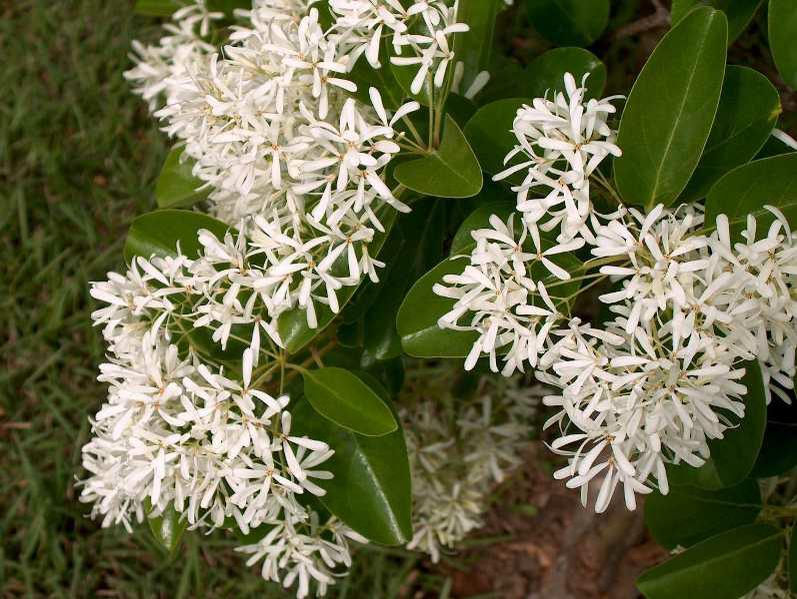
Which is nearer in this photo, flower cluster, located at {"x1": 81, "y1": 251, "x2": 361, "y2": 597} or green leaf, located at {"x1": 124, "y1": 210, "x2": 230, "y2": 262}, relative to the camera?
flower cluster, located at {"x1": 81, "y1": 251, "x2": 361, "y2": 597}

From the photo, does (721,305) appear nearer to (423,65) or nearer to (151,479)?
(423,65)

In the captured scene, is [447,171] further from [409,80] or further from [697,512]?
[697,512]

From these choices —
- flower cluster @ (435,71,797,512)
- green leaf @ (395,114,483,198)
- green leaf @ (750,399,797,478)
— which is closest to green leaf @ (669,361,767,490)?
flower cluster @ (435,71,797,512)

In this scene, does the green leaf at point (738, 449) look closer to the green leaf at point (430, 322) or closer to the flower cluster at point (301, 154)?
the green leaf at point (430, 322)

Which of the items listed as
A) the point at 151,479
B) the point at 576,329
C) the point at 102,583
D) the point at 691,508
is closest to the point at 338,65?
the point at 576,329

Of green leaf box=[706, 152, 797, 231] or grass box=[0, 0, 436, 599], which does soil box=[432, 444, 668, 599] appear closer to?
grass box=[0, 0, 436, 599]

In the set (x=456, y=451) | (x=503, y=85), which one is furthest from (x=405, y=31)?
(x=456, y=451)

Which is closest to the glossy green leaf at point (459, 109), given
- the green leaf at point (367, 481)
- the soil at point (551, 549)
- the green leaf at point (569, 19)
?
the green leaf at point (569, 19)
